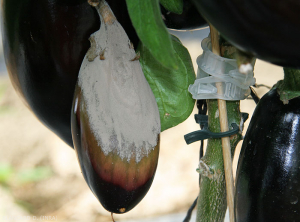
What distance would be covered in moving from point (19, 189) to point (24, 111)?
0.49m

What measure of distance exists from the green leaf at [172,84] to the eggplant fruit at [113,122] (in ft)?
0.15

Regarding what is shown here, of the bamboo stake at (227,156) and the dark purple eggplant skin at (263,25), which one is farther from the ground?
the dark purple eggplant skin at (263,25)

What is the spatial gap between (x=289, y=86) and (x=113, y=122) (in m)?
0.14

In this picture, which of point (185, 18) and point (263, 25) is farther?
point (185, 18)

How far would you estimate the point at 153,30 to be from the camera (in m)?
0.17

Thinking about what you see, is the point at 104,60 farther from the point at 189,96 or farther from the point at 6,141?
the point at 6,141

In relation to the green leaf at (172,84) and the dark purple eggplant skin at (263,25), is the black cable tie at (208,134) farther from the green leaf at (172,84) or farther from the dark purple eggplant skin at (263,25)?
the dark purple eggplant skin at (263,25)

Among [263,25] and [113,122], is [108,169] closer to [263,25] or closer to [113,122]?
[113,122]

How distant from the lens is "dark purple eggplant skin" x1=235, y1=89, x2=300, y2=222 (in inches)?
10.5

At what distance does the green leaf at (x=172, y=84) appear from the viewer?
300 millimetres

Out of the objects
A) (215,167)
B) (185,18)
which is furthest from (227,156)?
(185,18)

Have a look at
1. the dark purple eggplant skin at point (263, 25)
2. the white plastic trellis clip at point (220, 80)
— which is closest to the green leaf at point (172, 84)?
the white plastic trellis clip at point (220, 80)

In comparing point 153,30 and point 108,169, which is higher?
point 153,30

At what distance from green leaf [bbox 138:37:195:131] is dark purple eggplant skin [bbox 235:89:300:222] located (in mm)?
59
